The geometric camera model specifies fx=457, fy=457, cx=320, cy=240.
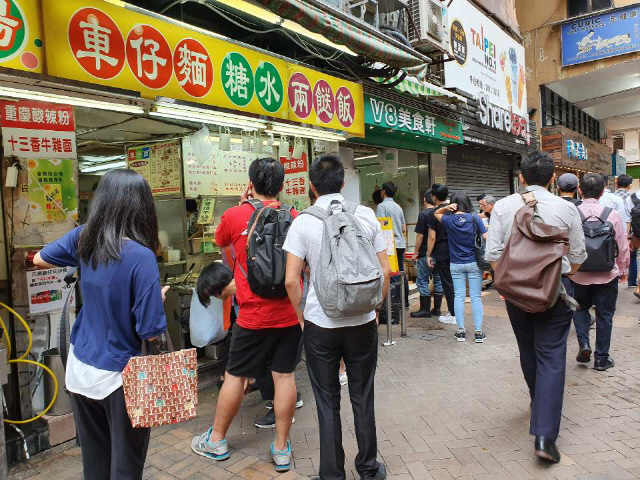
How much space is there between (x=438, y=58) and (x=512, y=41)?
5.33 metres

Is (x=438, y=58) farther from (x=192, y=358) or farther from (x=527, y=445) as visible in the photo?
(x=192, y=358)

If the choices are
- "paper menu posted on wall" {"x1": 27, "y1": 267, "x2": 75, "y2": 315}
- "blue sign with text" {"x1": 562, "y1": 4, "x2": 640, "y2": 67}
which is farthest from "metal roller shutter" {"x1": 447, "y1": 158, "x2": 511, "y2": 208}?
"paper menu posted on wall" {"x1": 27, "y1": 267, "x2": 75, "y2": 315}

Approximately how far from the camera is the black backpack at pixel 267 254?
2.99 metres

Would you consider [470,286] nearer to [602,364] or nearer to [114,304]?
[602,364]

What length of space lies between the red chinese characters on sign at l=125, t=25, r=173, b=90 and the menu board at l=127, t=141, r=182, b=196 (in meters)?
2.17

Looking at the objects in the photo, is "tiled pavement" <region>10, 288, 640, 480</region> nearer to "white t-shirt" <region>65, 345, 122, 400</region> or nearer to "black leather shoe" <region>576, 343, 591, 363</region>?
"black leather shoe" <region>576, 343, 591, 363</region>

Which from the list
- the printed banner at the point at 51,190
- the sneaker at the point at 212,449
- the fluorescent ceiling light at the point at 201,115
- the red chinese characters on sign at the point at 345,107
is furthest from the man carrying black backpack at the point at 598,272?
the printed banner at the point at 51,190

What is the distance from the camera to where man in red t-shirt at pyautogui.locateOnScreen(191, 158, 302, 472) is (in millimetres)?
3113

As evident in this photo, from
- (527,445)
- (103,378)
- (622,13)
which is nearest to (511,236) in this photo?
(527,445)

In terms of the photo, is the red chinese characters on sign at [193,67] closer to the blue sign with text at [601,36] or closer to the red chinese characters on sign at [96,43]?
the red chinese characters on sign at [96,43]

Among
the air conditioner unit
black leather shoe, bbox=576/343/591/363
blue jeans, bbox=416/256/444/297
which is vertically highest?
the air conditioner unit

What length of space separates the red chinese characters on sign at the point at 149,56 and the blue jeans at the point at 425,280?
5.00m

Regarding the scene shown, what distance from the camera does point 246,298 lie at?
10.4 feet

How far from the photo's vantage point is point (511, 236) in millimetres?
3170
